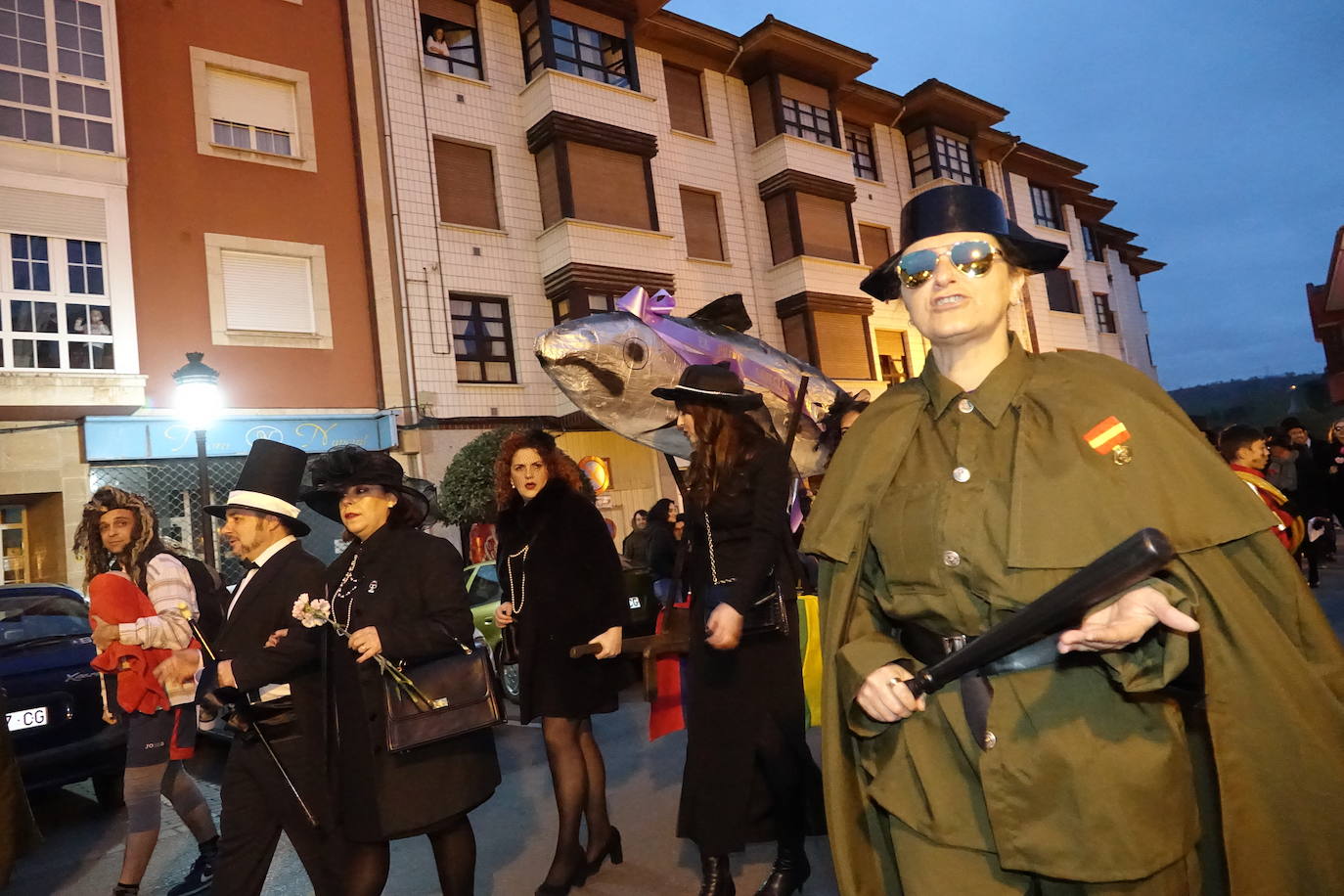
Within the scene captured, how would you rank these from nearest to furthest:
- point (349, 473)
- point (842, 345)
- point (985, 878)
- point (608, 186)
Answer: point (985, 878) < point (349, 473) < point (608, 186) < point (842, 345)

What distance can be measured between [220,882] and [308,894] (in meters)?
1.30

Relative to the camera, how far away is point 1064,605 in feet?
4.95

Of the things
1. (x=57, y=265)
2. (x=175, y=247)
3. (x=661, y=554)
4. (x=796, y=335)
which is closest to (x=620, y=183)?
(x=796, y=335)

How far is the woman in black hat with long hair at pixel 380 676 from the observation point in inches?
117

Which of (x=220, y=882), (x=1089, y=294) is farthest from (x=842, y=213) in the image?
(x=220, y=882)

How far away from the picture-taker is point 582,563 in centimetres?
413

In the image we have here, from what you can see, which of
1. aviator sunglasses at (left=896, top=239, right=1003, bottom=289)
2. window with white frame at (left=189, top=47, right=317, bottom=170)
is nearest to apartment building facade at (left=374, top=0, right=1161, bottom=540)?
window with white frame at (left=189, top=47, right=317, bottom=170)

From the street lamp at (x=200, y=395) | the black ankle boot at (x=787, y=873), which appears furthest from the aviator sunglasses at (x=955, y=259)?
the street lamp at (x=200, y=395)

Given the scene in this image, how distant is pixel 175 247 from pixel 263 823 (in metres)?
13.3

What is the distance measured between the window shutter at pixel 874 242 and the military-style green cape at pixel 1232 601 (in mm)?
22578

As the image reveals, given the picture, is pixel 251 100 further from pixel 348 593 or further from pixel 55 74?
pixel 348 593

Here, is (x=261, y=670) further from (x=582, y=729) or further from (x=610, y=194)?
(x=610, y=194)

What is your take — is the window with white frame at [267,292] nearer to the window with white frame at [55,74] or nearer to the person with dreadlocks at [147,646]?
the window with white frame at [55,74]

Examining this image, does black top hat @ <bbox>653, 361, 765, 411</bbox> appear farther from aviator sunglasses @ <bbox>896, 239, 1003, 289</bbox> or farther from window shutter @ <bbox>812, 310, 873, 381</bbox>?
window shutter @ <bbox>812, 310, 873, 381</bbox>
